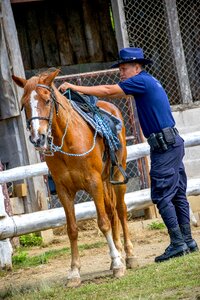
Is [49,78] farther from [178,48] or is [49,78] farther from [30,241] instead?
[178,48]

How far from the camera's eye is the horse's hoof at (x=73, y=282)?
8953 millimetres

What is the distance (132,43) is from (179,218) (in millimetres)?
6176

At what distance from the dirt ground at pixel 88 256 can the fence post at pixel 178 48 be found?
2746mm

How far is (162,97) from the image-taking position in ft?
31.7

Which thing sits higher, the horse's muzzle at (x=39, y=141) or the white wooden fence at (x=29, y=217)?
the horse's muzzle at (x=39, y=141)

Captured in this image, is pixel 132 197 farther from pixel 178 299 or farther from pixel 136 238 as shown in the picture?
pixel 178 299

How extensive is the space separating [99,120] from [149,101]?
0.62 meters

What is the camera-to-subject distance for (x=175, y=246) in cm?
973

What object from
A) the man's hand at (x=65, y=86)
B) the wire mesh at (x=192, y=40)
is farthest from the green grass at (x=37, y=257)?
the wire mesh at (x=192, y=40)

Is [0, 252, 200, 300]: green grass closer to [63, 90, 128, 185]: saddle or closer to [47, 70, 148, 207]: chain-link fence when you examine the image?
[63, 90, 128, 185]: saddle

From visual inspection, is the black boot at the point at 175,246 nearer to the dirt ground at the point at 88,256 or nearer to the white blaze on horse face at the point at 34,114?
the dirt ground at the point at 88,256

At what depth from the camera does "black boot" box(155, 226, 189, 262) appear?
31.8 feet

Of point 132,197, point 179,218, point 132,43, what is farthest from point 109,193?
point 132,43

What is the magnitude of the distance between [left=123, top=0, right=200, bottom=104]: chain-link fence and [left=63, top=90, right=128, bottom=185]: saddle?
17.4 ft
